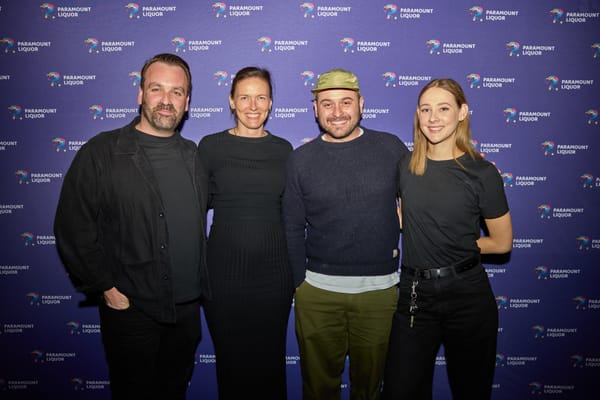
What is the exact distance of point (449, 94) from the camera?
1551 mm

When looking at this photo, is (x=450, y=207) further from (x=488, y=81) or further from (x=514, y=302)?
(x=514, y=302)

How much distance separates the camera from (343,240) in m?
1.73

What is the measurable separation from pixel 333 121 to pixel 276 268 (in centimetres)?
87

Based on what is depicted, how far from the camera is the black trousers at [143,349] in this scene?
158 cm

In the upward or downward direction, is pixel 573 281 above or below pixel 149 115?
below

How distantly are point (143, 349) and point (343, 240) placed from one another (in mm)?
1169

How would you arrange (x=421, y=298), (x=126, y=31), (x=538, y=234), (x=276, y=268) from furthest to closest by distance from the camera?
(x=538, y=234), (x=126, y=31), (x=276, y=268), (x=421, y=298)

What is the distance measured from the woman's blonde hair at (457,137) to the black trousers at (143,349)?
1.42 m

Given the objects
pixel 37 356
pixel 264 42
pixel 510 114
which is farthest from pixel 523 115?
pixel 37 356

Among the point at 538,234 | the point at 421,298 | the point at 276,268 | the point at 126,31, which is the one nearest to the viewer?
the point at 421,298

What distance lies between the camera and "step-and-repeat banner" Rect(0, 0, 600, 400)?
2.22 m

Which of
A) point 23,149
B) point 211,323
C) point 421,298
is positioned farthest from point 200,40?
point 421,298

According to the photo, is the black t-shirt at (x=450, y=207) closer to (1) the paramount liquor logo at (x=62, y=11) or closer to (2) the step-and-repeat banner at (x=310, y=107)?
(2) the step-and-repeat banner at (x=310, y=107)

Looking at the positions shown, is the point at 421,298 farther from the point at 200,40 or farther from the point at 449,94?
the point at 200,40
